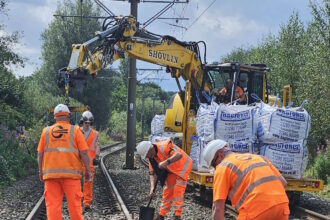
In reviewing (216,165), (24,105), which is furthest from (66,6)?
(216,165)

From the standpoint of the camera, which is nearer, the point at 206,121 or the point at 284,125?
the point at 284,125

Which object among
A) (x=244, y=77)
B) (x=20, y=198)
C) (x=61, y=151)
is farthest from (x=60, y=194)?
(x=244, y=77)

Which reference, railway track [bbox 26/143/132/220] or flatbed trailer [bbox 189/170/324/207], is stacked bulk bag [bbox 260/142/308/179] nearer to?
flatbed trailer [bbox 189/170/324/207]

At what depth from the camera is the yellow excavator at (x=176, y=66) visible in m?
12.0

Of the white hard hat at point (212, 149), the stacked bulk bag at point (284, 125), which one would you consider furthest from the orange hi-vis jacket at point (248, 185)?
the stacked bulk bag at point (284, 125)

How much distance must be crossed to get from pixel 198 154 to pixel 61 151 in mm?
4574

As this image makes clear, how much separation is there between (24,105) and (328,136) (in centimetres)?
1449

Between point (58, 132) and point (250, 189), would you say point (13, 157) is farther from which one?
point (250, 189)

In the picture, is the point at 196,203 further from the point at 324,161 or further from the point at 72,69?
the point at 324,161

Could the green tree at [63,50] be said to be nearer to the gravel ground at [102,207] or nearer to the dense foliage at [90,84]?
the dense foliage at [90,84]

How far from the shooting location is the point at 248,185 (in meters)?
4.43

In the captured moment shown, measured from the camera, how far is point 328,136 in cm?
2031

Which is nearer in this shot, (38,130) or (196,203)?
(196,203)

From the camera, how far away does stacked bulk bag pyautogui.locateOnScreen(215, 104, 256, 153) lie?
9883 millimetres
